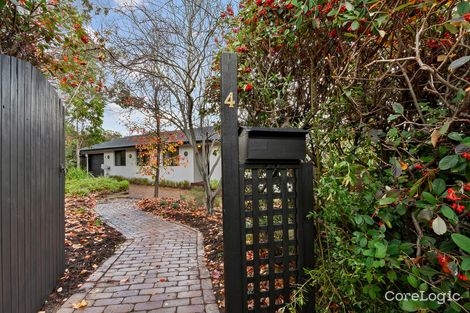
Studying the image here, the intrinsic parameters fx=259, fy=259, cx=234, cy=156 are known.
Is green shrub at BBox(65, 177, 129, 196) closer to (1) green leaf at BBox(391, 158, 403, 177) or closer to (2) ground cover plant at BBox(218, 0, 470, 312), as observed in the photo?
(2) ground cover plant at BBox(218, 0, 470, 312)

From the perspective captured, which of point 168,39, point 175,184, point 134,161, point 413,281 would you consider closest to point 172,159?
point 175,184

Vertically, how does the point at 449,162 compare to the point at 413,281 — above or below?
above

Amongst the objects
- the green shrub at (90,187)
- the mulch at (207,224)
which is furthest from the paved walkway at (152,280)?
the green shrub at (90,187)

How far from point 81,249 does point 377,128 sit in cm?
460

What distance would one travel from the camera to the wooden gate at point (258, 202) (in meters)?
1.81

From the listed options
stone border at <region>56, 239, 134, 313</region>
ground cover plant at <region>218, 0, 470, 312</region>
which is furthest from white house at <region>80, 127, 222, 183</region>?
ground cover plant at <region>218, 0, 470, 312</region>

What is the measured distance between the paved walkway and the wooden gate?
923mm

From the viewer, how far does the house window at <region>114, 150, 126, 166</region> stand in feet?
64.9

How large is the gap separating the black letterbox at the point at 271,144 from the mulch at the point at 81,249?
2.50 metres

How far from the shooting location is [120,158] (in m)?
20.2

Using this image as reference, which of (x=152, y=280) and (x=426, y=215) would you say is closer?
(x=426, y=215)

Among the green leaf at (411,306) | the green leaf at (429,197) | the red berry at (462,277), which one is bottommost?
the green leaf at (411,306)

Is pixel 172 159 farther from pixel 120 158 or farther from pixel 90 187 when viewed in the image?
pixel 120 158

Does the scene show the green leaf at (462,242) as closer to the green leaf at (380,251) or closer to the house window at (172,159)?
the green leaf at (380,251)
